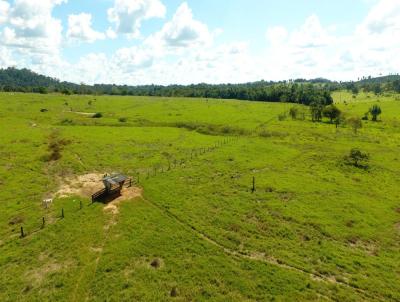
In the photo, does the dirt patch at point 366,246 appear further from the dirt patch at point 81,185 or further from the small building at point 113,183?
the dirt patch at point 81,185

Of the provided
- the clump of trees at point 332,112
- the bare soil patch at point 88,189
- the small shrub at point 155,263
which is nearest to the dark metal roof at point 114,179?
the bare soil patch at point 88,189

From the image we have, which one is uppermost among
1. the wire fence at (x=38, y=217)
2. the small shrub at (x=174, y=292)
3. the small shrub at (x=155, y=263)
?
the wire fence at (x=38, y=217)

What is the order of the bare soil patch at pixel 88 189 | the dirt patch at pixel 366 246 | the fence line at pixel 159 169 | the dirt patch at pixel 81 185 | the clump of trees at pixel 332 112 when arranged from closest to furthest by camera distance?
the dirt patch at pixel 366 246 < the fence line at pixel 159 169 < the bare soil patch at pixel 88 189 < the dirt patch at pixel 81 185 < the clump of trees at pixel 332 112

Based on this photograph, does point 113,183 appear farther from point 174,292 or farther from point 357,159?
point 357,159

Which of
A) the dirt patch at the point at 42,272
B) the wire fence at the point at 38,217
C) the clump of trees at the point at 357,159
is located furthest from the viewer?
the clump of trees at the point at 357,159

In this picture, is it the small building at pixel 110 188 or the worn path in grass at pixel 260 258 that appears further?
the small building at pixel 110 188

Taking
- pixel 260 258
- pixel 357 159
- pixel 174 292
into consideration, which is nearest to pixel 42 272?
pixel 174 292

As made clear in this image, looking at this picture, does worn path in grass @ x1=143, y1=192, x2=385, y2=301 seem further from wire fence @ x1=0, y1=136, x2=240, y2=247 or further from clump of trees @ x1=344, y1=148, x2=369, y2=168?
clump of trees @ x1=344, y1=148, x2=369, y2=168

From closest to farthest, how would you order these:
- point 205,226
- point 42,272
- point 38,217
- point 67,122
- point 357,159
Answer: point 42,272 < point 205,226 < point 38,217 < point 357,159 < point 67,122
